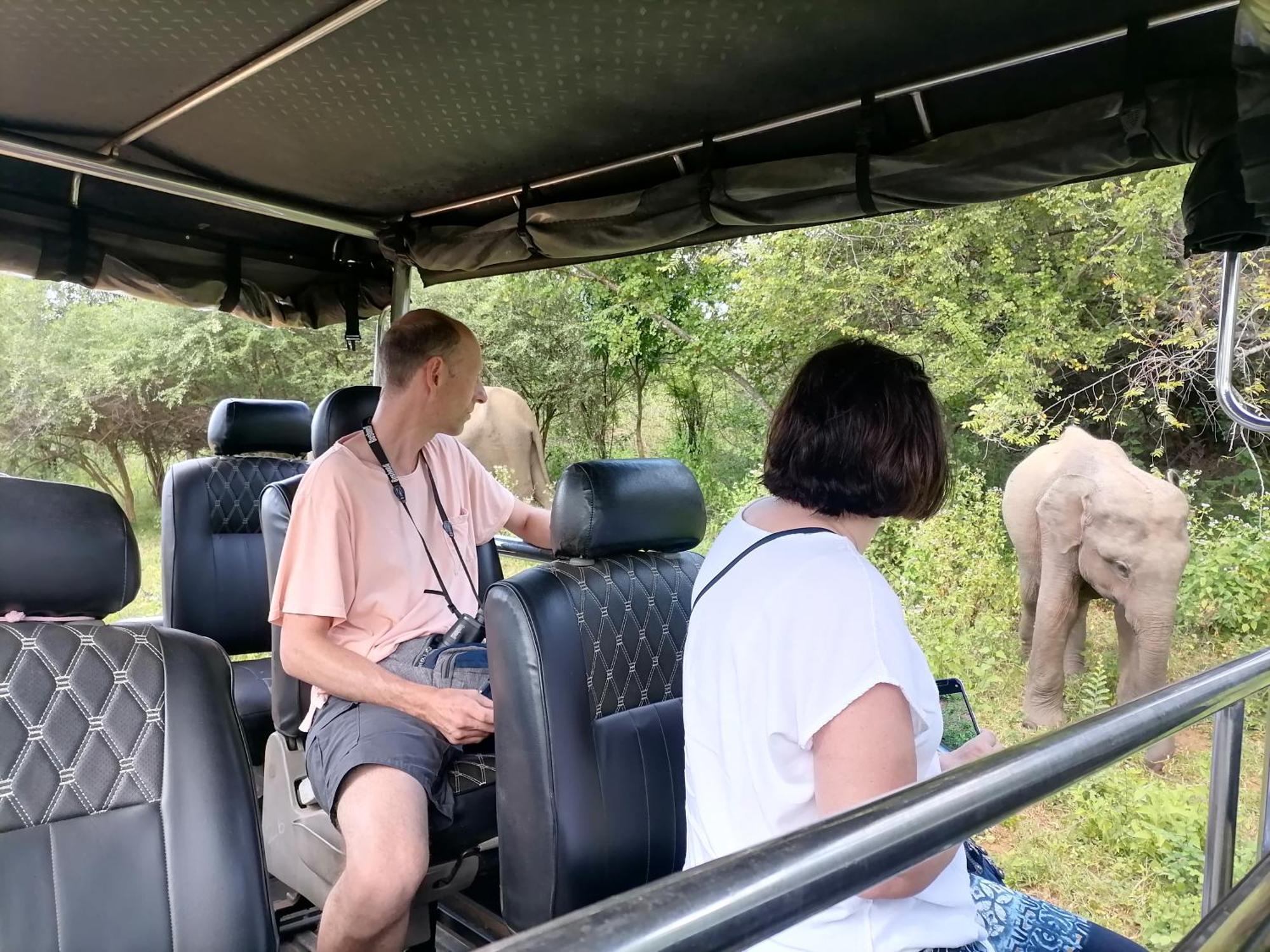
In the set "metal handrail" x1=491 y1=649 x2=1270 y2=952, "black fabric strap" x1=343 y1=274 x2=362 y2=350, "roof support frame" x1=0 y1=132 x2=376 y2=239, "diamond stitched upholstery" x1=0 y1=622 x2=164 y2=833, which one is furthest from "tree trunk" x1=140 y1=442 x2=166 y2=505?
"metal handrail" x1=491 y1=649 x2=1270 y2=952

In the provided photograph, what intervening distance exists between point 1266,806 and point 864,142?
1362 mm

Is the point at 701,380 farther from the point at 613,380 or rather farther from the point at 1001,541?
the point at 1001,541

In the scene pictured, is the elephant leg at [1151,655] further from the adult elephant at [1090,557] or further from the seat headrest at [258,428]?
the seat headrest at [258,428]

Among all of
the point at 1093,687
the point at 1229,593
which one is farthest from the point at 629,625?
the point at 1229,593

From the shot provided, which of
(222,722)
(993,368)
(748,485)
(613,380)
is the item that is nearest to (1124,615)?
(993,368)

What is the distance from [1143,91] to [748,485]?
5736 mm

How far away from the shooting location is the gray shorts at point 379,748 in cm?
183

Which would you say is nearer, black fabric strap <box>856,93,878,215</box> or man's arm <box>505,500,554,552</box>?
black fabric strap <box>856,93,878,215</box>

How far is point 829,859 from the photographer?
524 mm

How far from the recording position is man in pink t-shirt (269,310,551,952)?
5.70 feet

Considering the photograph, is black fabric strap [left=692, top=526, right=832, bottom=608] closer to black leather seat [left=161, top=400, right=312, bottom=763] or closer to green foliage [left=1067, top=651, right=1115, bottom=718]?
black leather seat [left=161, top=400, right=312, bottom=763]

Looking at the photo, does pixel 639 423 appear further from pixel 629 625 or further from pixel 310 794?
pixel 629 625

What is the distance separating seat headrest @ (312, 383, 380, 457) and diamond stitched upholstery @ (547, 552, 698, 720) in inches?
36.3

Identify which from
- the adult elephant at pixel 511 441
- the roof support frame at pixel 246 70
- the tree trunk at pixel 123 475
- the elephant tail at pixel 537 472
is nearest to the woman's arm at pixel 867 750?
the roof support frame at pixel 246 70
